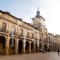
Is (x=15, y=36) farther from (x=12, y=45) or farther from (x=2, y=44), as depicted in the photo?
(x=2, y=44)

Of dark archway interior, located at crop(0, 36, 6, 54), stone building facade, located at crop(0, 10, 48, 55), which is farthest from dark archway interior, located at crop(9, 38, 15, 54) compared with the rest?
dark archway interior, located at crop(0, 36, 6, 54)

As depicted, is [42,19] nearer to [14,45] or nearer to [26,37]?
[26,37]

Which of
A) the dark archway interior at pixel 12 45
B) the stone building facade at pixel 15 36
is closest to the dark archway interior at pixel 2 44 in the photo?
the stone building facade at pixel 15 36

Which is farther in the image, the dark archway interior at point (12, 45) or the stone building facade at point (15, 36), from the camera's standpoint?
the dark archway interior at point (12, 45)

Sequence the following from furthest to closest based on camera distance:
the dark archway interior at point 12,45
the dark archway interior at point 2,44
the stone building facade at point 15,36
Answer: the dark archway interior at point 12,45 → the stone building facade at point 15,36 → the dark archway interior at point 2,44

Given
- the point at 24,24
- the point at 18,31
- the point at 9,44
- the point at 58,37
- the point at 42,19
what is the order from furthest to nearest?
the point at 58,37, the point at 42,19, the point at 24,24, the point at 18,31, the point at 9,44

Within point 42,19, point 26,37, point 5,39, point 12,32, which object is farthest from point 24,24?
point 42,19

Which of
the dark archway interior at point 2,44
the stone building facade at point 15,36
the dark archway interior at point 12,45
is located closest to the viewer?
the dark archway interior at point 2,44

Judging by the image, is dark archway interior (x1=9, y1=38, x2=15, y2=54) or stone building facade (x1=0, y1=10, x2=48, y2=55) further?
dark archway interior (x1=9, y1=38, x2=15, y2=54)

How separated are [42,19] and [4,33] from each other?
2737cm

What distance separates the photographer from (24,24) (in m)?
34.0

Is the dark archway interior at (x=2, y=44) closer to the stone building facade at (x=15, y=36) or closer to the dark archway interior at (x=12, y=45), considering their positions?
the stone building facade at (x=15, y=36)

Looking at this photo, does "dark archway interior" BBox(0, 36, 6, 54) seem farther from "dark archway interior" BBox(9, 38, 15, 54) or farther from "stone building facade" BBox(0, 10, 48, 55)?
"dark archway interior" BBox(9, 38, 15, 54)

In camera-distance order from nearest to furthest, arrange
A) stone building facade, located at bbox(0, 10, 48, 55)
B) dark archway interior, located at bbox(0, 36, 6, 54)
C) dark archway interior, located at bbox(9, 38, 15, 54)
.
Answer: dark archway interior, located at bbox(0, 36, 6, 54) → stone building facade, located at bbox(0, 10, 48, 55) → dark archway interior, located at bbox(9, 38, 15, 54)
